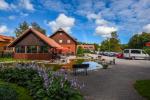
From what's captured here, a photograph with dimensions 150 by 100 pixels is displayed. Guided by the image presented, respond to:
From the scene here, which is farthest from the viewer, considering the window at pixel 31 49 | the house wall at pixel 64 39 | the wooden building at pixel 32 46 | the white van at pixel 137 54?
the house wall at pixel 64 39

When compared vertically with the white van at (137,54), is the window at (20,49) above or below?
above

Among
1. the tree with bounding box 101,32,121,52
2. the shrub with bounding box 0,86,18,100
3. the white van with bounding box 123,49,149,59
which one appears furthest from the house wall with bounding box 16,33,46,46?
the tree with bounding box 101,32,121,52

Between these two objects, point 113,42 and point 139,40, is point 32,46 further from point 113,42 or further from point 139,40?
point 139,40

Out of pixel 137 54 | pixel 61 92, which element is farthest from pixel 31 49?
pixel 61 92

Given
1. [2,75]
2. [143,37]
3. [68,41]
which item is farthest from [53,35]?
[2,75]

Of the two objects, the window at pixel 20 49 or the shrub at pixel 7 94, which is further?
the window at pixel 20 49

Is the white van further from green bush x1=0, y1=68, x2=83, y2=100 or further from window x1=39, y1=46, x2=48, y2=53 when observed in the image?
green bush x1=0, y1=68, x2=83, y2=100

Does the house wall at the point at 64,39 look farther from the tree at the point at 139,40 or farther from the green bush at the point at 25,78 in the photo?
the green bush at the point at 25,78

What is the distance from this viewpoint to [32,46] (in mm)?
42875

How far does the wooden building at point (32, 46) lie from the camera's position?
4200 centimetres

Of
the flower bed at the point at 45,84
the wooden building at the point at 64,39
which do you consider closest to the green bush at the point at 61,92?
the flower bed at the point at 45,84

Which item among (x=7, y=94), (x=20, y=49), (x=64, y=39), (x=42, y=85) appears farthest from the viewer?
(x=64, y=39)

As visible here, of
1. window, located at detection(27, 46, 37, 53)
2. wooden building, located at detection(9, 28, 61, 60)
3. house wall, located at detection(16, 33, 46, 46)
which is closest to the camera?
wooden building, located at detection(9, 28, 61, 60)

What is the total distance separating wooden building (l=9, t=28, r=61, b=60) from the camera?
42000mm
